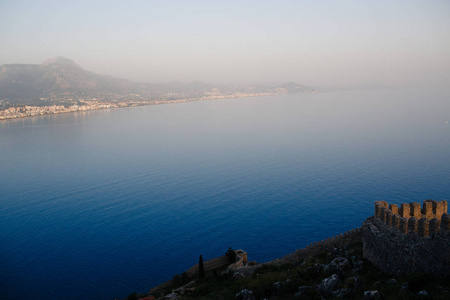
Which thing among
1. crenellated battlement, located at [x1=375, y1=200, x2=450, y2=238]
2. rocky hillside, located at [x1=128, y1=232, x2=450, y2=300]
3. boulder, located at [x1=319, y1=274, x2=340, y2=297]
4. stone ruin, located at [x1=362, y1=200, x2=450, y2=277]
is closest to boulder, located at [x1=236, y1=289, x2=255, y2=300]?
rocky hillside, located at [x1=128, y1=232, x2=450, y2=300]

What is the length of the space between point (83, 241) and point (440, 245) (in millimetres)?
32267

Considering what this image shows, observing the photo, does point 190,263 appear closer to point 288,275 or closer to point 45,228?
point 288,275

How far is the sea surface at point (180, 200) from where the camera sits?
100 feet

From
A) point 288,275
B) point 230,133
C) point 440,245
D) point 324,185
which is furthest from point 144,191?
point 230,133

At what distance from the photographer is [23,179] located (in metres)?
59.7

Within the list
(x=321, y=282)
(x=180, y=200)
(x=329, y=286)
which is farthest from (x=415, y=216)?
(x=180, y=200)

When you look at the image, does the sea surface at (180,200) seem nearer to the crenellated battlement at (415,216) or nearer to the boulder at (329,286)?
the boulder at (329,286)

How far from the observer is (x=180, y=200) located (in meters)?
45.2

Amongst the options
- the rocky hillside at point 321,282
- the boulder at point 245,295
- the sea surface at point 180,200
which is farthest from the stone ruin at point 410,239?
the sea surface at point 180,200

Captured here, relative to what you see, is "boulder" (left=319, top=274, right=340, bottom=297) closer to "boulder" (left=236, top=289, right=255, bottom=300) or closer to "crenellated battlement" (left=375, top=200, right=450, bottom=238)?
"crenellated battlement" (left=375, top=200, right=450, bottom=238)

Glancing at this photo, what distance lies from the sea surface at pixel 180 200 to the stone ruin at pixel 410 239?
16039mm

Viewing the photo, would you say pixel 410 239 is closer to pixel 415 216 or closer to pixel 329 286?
pixel 415 216

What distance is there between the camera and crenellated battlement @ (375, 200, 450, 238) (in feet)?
39.0

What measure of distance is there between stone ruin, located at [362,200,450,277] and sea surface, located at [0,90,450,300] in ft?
52.6
